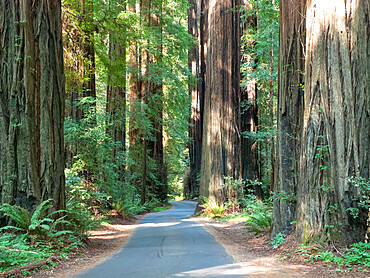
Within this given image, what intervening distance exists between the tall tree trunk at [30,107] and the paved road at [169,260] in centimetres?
209

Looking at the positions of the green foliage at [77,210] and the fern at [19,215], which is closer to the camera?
the fern at [19,215]

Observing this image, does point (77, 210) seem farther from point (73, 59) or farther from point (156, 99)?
point (156, 99)

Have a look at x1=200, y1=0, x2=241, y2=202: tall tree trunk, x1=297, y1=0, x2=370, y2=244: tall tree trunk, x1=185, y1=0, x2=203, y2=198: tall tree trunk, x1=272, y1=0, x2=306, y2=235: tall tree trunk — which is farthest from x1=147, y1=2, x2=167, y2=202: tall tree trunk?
x1=297, y1=0, x2=370, y2=244: tall tree trunk

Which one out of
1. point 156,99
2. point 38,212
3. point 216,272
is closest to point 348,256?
point 216,272

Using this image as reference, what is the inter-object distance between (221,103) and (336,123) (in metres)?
9.97

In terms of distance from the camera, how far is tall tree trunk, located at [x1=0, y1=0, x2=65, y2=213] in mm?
7234

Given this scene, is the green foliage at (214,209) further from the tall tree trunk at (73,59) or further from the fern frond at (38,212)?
the fern frond at (38,212)

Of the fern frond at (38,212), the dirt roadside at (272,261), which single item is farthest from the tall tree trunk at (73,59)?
the dirt roadside at (272,261)

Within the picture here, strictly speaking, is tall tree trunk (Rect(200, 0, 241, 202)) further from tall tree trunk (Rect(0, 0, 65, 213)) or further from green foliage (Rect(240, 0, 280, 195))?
tall tree trunk (Rect(0, 0, 65, 213))

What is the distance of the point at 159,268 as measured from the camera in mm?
5695

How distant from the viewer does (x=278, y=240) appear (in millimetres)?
7758

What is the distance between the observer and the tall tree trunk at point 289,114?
813cm

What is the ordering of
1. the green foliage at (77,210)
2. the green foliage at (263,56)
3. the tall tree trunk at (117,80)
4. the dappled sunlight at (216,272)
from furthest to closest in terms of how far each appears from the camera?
the green foliage at (263,56) → the tall tree trunk at (117,80) → the green foliage at (77,210) → the dappled sunlight at (216,272)

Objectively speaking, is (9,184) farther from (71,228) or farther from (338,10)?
(338,10)
